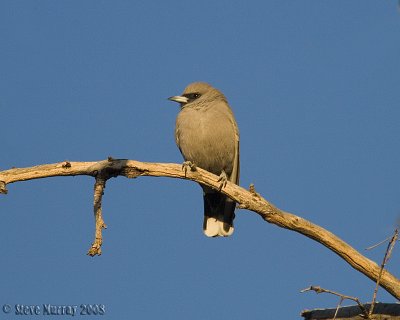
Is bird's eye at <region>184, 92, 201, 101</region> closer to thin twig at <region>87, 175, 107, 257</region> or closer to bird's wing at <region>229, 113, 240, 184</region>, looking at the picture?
bird's wing at <region>229, 113, 240, 184</region>

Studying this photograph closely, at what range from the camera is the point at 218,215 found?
10.2 meters

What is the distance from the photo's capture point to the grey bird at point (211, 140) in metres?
9.74

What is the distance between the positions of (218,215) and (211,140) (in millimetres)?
1287

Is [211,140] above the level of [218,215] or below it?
above

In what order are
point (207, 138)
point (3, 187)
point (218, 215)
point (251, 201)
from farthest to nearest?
point (218, 215)
point (207, 138)
point (251, 201)
point (3, 187)

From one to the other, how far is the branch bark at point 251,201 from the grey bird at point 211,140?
180cm

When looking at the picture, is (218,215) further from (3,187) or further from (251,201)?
(3,187)

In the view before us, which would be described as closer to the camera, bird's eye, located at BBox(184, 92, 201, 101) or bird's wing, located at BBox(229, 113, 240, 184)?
bird's wing, located at BBox(229, 113, 240, 184)

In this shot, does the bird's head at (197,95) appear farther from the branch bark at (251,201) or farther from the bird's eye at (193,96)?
the branch bark at (251,201)

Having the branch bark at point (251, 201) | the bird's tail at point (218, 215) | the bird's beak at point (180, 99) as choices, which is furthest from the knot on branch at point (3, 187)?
the bird's beak at point (180, 99)

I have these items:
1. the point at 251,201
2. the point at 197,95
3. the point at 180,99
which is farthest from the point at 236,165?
the point at 251,201

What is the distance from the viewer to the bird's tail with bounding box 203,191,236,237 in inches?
400

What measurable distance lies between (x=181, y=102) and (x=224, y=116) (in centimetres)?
86

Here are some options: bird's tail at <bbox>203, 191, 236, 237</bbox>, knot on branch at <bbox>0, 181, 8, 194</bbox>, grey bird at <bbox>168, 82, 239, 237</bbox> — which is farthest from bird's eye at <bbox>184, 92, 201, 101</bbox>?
knot on branch at <bbox>0, 181, 8, 194</bbox>
